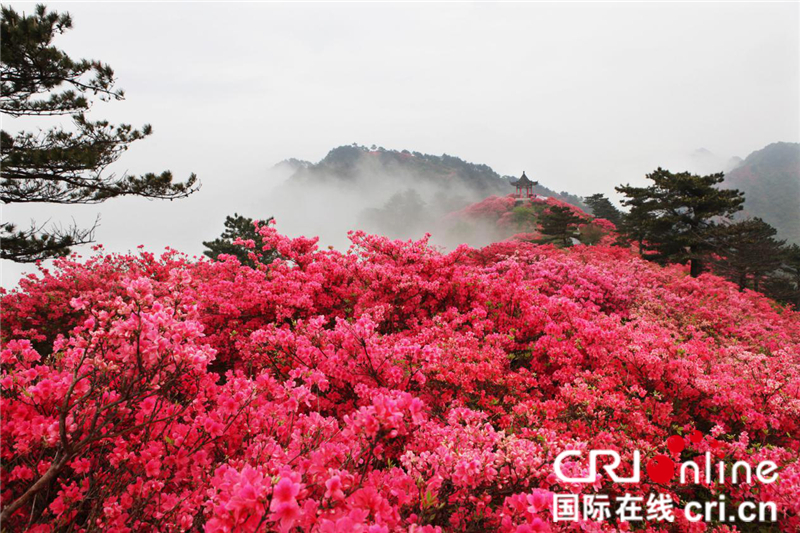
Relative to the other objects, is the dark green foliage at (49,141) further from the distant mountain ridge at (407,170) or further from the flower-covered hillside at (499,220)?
the distant mountain ridge at (407,170)

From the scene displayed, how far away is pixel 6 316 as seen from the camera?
27.1 feet

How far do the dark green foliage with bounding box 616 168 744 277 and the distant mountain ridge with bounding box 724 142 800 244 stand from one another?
186 ft

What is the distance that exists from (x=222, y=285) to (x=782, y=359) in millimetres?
8673

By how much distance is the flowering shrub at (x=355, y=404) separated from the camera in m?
2.10

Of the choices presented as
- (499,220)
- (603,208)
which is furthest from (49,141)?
(603,208)

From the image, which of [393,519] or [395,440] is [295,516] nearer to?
[393,519]

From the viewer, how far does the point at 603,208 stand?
133 feet

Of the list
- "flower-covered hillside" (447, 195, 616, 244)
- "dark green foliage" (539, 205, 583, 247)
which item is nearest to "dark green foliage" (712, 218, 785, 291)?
"dark green foliage" (539, 205, 583, 247)

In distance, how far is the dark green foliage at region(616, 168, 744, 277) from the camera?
63.6 ft
